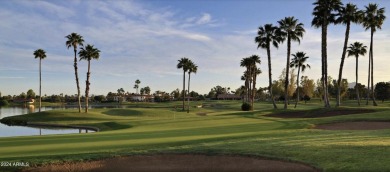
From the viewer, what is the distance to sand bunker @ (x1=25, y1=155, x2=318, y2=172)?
14.5 meters

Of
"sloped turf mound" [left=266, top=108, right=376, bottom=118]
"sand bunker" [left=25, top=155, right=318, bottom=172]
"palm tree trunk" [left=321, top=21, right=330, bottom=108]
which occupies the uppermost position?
"palm tree trunk" [left=321, top=21, right=330, bottom=108]

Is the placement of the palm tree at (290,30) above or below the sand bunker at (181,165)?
above

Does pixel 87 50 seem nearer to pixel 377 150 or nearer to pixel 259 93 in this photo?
pixel 377 150

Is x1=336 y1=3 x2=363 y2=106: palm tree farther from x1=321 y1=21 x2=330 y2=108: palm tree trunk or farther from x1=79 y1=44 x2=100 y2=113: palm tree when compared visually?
x1=79 y1=44 x2=100 y2=113: palm tree

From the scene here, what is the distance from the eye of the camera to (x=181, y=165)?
15172mm

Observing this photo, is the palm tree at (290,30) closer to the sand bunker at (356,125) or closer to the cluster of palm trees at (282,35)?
the cluster of palm trees at (282,35)

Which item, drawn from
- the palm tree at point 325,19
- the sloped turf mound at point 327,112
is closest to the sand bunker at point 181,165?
the sloped turf mound at point 327,112

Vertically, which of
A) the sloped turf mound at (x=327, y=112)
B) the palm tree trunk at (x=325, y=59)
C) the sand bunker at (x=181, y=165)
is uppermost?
the palm tree trunk at (x=325, y=59)

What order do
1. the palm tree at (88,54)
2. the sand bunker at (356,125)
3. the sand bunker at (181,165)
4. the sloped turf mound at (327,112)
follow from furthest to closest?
the palm tree at (88,54)
the sloped turf mound at (327,112)
the sand bunker at (356,125)
the sand bunker at (181,165)

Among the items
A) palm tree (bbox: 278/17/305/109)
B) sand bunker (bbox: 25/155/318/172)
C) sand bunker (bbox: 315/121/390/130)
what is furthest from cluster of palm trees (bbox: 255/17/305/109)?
sand bunker (bbox: 25/155/318/172)

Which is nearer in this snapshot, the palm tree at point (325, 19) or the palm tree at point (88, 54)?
the palm tree at point (325, 19)

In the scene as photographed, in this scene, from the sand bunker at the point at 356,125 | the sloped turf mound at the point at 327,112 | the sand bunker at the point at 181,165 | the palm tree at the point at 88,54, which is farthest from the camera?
the palm tree at the point at 88,54

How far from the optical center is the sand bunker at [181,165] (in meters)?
14.5

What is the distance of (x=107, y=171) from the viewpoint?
14.6 metres
